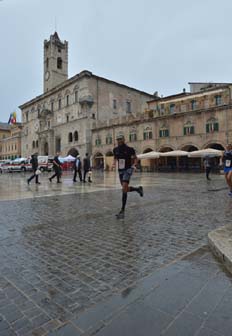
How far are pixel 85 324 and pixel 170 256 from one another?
5.56 feet

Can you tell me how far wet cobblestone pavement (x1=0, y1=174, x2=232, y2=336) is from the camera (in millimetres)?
2018

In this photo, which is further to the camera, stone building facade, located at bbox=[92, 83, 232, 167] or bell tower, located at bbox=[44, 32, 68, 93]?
bell tower, located at bbox=[44, 32, 68, 93]

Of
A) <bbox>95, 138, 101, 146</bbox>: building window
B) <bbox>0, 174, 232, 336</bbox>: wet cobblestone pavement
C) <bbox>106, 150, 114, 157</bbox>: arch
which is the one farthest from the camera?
<bbox>95, 138, 101, 146</bbox>: building window

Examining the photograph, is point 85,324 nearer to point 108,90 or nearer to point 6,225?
point 6,225

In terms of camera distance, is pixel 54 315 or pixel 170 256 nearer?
pixel 54 315

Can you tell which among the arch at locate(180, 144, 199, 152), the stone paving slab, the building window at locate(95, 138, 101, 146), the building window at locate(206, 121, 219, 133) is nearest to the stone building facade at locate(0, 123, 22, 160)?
the building window at locate(95, 138, 101, 146)

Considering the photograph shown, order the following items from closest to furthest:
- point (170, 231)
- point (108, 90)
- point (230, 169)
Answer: point (170, 231), point (230, 169), point (108, 90)


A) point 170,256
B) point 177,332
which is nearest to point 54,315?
point 177,332

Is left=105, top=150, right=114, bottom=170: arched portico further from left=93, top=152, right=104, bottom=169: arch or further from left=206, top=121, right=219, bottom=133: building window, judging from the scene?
left=206, top=121, right=219, bottom=133: building window

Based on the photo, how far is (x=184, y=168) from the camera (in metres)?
32.9

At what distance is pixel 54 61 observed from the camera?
5709 cm

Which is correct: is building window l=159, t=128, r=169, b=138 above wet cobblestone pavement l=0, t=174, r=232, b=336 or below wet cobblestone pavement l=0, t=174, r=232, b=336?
above

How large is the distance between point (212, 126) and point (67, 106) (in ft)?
102

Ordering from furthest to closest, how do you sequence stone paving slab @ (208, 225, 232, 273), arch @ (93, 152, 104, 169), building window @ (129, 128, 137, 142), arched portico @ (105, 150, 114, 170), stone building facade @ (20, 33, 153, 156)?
stone building facade @ (20, 33, 153, 156)
arch @ (93, 152, 104, 169)
arched portico @ (105, 150, 114, 170)
building window @ (129, 128, 137, 142)
stone paving slab @ (208, 225, 232, 273)
